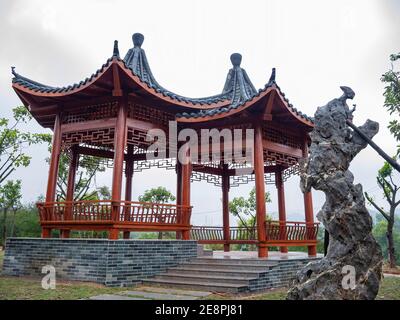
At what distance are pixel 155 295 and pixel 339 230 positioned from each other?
Answer: 3.41 m

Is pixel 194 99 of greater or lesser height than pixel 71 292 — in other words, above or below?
above

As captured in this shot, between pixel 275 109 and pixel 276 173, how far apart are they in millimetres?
3967

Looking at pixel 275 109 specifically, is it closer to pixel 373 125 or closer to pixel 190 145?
pixel 190 145

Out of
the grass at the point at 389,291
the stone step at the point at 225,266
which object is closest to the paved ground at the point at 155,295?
the stone step at the point at 225,266

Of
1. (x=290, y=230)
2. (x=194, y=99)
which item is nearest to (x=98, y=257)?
(x=290, y=230)

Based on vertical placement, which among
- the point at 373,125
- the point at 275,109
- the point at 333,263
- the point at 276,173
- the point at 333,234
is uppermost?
the point at 275,109

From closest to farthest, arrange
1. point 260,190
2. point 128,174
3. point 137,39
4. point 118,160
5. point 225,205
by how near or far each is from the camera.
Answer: point 118,160 < point 260,190 < point 128,174 < point 137,39 < point 225,205

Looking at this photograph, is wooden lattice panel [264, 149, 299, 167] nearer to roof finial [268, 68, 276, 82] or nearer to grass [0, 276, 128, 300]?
roof finial [268, 68, 276, 82]

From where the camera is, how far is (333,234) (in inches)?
183

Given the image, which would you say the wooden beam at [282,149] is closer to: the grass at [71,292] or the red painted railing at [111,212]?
the red painted railing at [111,212]

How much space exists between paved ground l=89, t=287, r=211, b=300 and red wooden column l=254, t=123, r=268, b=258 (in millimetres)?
2291

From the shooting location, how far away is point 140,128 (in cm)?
905

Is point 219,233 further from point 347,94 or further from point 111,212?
point 347,94
